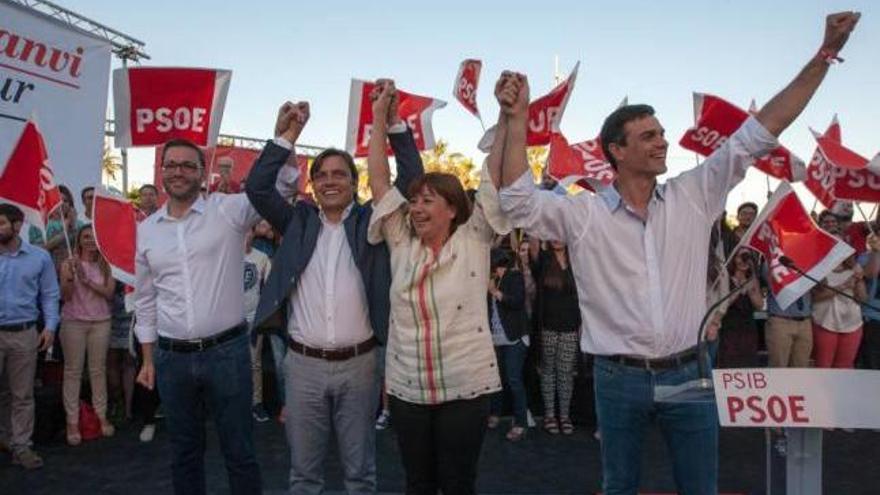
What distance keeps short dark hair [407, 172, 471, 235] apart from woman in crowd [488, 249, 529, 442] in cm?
330

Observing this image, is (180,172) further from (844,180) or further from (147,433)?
(844,180)

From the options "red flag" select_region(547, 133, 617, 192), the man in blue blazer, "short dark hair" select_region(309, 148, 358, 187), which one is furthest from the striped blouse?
"red flag" select_region(547, 133, 617, 192)

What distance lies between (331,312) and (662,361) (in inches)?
53.4

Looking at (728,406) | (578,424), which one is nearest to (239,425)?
(728,406)

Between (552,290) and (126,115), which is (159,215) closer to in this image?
(126,115)

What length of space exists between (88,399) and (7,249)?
1.94 meters

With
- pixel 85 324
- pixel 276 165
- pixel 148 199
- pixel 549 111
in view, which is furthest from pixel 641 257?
pixel 148 199

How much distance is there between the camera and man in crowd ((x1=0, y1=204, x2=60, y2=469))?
16.8 feet

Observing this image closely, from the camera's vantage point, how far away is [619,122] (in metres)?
2.58

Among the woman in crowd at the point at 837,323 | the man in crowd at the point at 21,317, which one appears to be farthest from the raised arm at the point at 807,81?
the man in crowd at the point at 21,317

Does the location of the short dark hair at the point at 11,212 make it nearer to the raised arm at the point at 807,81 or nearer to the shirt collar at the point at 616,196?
the shirt collar at the point at 616,196

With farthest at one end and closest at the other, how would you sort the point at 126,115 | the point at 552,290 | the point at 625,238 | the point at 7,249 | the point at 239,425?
the point at 552,290 → the point at 7,249 → the point at 126,115 → the point at 239,425 → the point at 625,238

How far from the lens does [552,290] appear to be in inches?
247

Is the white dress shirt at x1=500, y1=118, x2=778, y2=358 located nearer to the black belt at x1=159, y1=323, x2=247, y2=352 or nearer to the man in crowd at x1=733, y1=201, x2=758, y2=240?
the black belt at x1=159, y1=323, x2=247, y2=352
